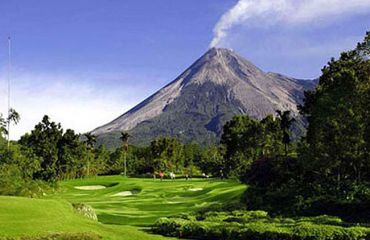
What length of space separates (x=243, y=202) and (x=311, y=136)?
9282 mm

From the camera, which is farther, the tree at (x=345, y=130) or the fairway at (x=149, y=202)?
the fairway at (x=149, y=202)

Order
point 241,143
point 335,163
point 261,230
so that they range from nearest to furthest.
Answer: point 261,230 → point 335,163 → point 241,143

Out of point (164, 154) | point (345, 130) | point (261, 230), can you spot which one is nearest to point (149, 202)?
point (345, 130)

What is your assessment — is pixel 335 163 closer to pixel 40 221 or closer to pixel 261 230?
pixel 261 230

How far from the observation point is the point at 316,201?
39812 mm

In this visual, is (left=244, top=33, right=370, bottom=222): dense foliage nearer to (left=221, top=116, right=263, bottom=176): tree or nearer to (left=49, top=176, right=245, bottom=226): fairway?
(left=49, top=176, right=245, bottom=226): fairway

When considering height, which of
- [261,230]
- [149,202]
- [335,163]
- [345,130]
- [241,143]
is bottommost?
[149,202]

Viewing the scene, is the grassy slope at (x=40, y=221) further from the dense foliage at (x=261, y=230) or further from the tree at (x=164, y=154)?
the tree at (x=164, y=154)

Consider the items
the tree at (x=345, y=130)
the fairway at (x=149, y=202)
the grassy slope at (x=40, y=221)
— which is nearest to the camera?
the grassy slope at (x=40, y=221)

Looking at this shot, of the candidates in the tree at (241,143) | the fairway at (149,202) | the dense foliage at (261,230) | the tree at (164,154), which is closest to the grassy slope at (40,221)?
the dense foliage at (261,230)

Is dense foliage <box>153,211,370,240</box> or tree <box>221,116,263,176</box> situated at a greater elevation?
tree <box>221,116,263,176</box>

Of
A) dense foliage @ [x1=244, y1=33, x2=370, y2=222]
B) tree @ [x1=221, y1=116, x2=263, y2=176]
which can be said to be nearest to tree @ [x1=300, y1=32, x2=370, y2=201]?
dense foliage @ [x1=244, y1=33, x2=370, y2=222]

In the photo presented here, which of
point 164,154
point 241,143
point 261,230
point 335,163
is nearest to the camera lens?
point 261,230

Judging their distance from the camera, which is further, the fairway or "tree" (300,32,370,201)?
the fairway
